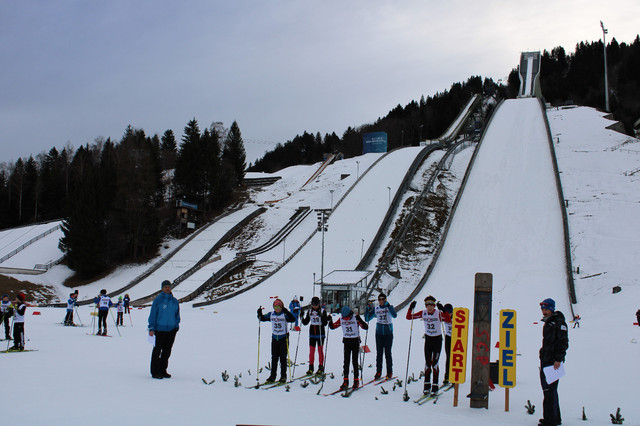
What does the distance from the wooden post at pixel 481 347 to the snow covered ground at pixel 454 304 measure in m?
0.22

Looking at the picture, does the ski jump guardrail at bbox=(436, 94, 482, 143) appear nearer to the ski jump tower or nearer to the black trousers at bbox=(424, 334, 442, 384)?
the ski jump tower


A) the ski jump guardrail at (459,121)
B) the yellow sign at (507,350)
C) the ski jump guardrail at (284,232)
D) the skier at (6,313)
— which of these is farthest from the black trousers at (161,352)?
the ski jump guardrail at (459,121)

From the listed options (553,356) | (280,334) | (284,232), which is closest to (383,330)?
(280,334)

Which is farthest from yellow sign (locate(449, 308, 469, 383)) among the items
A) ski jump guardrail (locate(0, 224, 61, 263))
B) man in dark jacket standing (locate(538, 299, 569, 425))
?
ski jump guardrail (locate(0, 224, 61, 263))

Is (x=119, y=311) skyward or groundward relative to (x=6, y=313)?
groundward

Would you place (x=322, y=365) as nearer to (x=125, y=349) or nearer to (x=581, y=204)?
(x=125, y=349)

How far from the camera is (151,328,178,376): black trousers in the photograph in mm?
8219

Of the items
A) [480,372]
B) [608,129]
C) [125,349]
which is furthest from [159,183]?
[480,372]

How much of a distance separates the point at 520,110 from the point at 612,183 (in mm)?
32674

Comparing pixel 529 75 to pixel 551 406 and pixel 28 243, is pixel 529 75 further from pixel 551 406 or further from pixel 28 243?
pixel 551 406

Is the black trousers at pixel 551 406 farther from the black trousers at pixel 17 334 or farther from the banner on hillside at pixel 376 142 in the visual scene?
the banner on hillside at pixel 376 142

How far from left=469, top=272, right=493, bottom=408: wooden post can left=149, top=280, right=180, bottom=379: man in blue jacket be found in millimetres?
4547

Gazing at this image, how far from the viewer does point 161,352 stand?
855cm

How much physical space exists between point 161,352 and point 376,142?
64.2 metres
